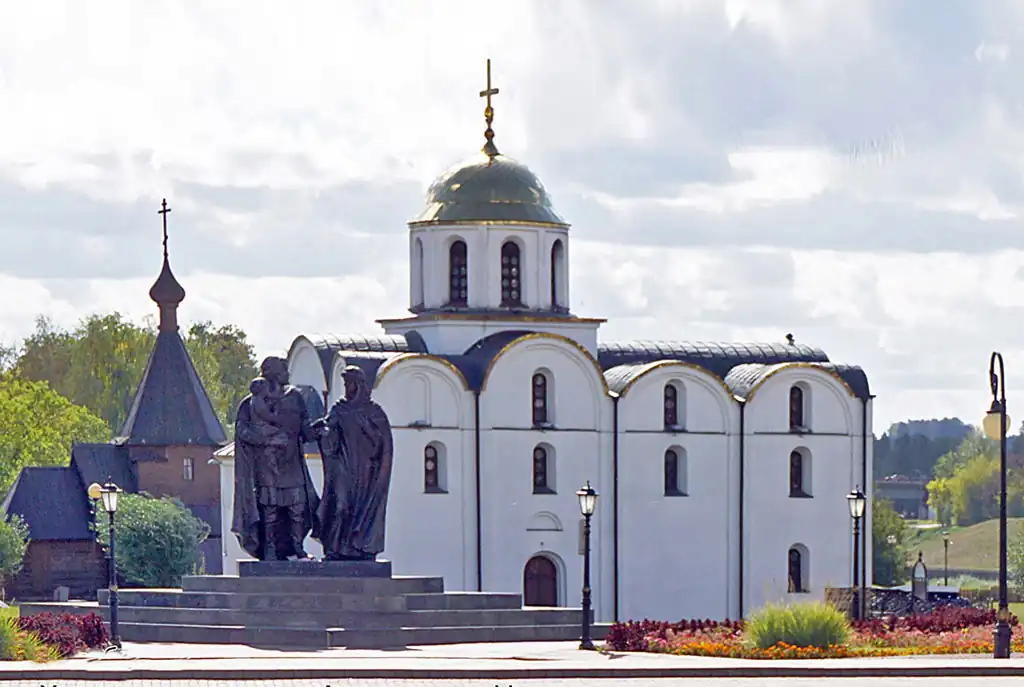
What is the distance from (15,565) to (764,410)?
18.8 metres

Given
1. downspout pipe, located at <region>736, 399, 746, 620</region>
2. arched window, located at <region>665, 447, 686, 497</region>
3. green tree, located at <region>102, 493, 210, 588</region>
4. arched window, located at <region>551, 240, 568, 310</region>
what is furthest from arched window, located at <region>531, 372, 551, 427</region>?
green tree, located at <region>102, 493, 210, 588</region>

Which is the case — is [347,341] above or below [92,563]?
above

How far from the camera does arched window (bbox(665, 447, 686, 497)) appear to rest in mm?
58312

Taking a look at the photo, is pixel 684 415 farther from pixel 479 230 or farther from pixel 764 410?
pixel 479 230

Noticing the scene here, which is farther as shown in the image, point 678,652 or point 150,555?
point 150,555

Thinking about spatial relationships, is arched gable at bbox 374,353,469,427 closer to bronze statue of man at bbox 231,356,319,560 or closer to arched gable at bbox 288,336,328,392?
arched gable at bbox 288,336,328,392

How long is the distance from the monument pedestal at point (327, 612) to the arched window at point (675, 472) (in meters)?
21.9

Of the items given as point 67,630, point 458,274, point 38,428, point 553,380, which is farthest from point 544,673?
point 38,428

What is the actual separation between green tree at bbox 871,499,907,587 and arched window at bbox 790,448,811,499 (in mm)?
31444

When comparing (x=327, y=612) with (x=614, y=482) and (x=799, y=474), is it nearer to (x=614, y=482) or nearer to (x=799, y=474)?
(x=614, y=482)

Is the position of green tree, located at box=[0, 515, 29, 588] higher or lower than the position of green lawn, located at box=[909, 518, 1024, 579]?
higher

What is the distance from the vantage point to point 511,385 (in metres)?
56.2

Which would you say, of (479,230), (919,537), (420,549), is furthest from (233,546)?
(919,537)

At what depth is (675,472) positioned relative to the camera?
192ft
